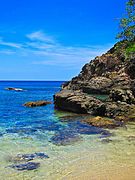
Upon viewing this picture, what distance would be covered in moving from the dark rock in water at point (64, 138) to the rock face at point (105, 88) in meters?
9.67

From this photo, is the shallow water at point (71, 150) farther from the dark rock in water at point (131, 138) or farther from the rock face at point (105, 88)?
the rock face at point (105, 88)

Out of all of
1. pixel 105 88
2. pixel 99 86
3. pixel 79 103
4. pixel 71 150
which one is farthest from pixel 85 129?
pixel 99 86

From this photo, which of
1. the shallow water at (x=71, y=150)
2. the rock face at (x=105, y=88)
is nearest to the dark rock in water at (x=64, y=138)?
the shallow water at (x=71, y=150)

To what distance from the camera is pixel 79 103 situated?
37.0 meters

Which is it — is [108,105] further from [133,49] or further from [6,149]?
[6,149]

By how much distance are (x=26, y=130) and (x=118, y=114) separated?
11.1 meters

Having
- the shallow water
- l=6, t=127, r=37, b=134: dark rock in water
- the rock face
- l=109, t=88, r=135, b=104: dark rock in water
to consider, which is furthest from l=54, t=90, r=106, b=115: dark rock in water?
l=6, t=127, r=37, b=134: dark rock in water

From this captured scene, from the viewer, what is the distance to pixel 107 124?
1059 inches

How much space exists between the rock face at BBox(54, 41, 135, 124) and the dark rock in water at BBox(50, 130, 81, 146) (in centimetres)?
967

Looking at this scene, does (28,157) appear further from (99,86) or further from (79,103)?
(99,86)

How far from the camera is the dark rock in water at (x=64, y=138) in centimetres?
2052

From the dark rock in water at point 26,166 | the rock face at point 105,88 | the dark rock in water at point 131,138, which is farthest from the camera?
the rock face at point 105,88

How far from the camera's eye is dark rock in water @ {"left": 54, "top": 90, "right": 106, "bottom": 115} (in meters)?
35.0

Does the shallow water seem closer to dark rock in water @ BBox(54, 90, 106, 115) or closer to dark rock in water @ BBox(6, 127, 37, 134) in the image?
dark rock in water @ BBox(6, 127, 37, 134)
